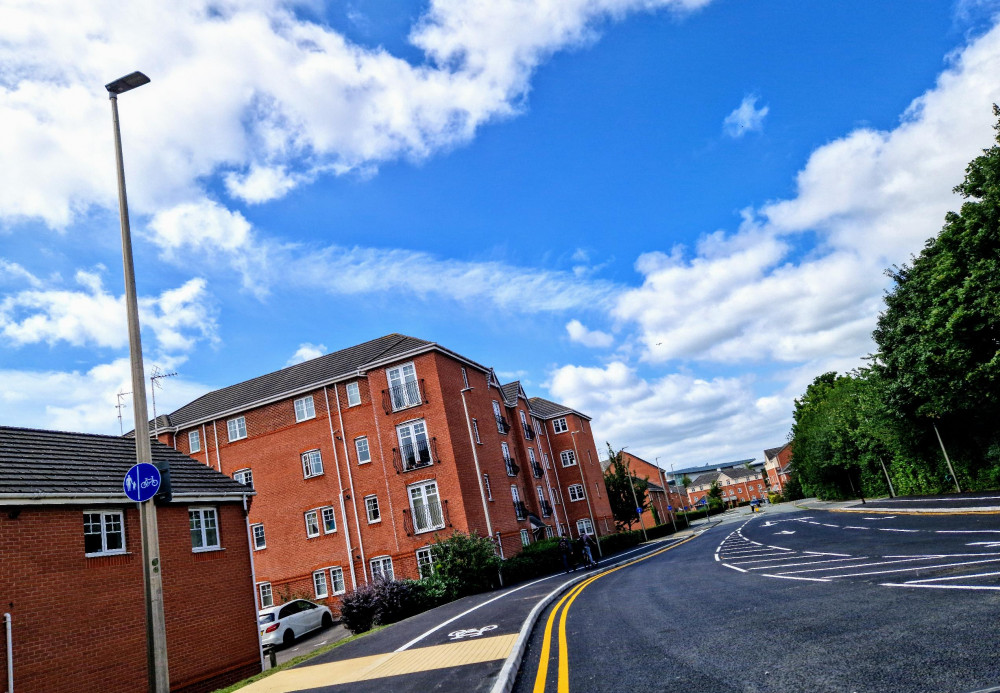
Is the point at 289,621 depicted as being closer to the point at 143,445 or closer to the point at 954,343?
the point at 143,445

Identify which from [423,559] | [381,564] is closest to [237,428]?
[381,564]

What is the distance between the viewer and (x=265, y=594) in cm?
3366

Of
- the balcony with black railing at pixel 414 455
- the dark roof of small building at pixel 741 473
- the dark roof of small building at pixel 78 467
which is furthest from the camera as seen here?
the dark roof of small building at pixel 741 473

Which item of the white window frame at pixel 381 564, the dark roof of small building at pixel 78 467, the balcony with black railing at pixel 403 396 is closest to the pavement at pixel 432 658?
the dark roof of small building at pixel 78 467

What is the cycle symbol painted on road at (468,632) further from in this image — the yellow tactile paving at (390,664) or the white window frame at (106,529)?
the white window frame at (106,529)

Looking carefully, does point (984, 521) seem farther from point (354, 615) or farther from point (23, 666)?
point (23, 666)

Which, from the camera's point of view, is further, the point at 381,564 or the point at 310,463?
the point at 310,463

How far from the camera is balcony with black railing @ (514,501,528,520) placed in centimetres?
3572

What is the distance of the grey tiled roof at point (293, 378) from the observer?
34594mm

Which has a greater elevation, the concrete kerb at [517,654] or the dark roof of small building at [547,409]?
the dark roof of small building at [547,409]

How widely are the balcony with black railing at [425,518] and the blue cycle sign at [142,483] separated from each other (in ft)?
76.0

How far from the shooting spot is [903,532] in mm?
17688

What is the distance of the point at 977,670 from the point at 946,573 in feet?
18.4

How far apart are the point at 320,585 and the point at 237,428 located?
1029 cm
